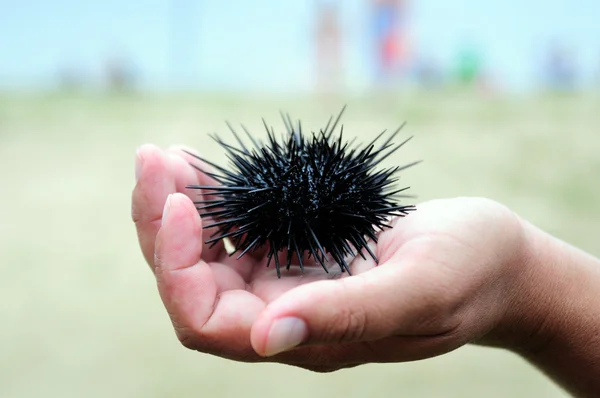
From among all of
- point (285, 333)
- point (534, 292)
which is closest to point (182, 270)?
point (285, 333)

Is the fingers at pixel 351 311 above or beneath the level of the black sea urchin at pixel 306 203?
beneath

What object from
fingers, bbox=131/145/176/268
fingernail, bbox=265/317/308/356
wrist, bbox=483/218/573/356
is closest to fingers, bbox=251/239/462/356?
fingernail, bbox=265/317/308/356

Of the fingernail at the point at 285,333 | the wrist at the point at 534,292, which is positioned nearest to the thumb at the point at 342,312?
the fingernail at the point at 285,333

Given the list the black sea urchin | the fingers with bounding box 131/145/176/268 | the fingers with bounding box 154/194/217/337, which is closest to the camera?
the fingers with bounding box 154/194/217/337

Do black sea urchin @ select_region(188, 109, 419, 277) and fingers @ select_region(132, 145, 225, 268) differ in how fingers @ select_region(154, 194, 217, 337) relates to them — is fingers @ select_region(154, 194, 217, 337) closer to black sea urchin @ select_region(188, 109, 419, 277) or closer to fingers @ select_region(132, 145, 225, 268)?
black sea urchin @ select_region(188, 109, 419, 277)

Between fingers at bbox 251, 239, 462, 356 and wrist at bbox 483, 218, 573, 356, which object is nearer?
fingers at bbox 251, 239, 462, 356

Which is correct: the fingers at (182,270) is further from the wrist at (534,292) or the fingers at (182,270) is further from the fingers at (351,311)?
the wrist at (534,292)

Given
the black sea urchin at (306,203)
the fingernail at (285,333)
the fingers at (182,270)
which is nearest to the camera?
the fingernail at (285,333)

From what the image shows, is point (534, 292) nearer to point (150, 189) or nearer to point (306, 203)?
point (306, 203)
